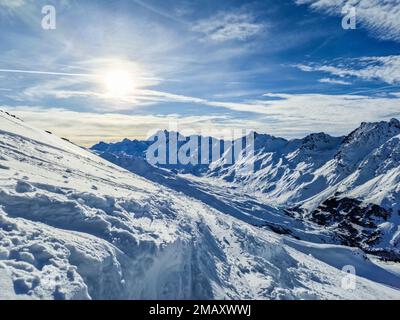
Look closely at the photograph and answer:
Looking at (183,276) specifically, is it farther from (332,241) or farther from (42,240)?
(332,241)

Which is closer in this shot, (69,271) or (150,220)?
(69,271)

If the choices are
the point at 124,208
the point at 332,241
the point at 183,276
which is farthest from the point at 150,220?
the point at 332,241
